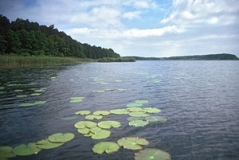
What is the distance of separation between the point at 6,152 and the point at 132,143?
9.95 feet

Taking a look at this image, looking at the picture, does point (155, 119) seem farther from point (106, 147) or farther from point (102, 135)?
point (106, 147)

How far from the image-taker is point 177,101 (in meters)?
9.38

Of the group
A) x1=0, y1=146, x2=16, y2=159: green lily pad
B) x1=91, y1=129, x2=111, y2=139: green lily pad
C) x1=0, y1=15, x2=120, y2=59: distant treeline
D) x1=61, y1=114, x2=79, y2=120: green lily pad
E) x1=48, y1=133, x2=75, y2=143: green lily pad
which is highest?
x1=0, y1=15, x2=120, y2=59: distant treeline

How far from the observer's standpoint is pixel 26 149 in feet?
13.6

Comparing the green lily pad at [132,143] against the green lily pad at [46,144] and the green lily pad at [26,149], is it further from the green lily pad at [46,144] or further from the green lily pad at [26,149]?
the green lily pad at [26,149]

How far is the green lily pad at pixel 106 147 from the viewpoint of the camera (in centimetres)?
410

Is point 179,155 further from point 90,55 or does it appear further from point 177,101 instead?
point 90,55

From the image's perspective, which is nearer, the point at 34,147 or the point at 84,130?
the point at 34,147

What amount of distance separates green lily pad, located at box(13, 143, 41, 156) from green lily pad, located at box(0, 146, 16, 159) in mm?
87

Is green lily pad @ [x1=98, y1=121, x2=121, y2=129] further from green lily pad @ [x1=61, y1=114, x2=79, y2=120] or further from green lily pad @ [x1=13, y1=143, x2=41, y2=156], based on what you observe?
green lily pad @ [x1=13, y1=143, x2=41, y2=156]

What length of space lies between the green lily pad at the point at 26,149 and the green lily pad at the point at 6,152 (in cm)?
9

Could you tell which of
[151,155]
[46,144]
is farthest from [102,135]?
[151,155]

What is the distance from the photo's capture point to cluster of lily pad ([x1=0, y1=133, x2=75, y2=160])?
3978mm

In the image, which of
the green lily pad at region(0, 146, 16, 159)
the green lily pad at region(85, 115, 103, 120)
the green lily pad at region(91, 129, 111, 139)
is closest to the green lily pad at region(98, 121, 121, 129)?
the green lily pad at region(91, 129, 111, 139)
